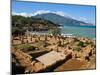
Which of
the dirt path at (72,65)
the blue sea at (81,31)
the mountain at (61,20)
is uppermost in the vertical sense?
the mountain at (61,20)

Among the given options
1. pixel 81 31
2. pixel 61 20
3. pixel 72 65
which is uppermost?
pixel 61 20

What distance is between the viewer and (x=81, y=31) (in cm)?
264

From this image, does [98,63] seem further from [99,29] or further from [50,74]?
[50,74]

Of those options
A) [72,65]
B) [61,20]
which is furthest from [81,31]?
[72,65]

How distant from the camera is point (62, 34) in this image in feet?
8.36

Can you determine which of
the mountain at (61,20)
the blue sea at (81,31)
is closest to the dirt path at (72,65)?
the blue sea at (81,31)

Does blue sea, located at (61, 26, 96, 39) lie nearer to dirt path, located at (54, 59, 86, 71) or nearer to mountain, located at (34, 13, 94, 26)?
mountain, located at (34, 13, 94, 26)

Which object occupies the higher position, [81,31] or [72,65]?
[81,31]

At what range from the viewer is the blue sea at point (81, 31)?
2564 mm

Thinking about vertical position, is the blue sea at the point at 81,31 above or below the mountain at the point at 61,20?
below

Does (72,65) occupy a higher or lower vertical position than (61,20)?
lower

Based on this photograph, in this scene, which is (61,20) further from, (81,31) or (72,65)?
(72,65)

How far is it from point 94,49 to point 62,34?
1.55 feet

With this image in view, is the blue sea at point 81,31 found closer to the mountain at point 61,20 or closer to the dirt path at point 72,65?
the mountain at point 61,20
